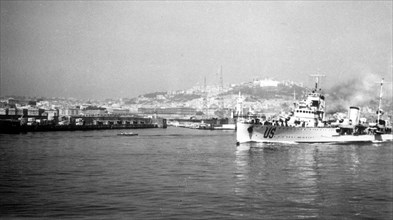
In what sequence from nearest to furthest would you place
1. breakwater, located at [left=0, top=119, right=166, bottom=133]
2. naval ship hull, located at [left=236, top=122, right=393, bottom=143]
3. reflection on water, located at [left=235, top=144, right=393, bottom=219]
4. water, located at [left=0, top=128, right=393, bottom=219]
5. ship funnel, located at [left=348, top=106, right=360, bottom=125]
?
water, located at [left=0, top=128, right=393, bottom=219], reflection on water, located at [left=235, top=144, right=393, bottom=219], naval ship hull, located at [left=236, top=122, right=393, bottom=143], ship funnel, located at [left=348, top=106, right=360, bottom=125], breakwater, located at [left=0, top=119, right=166, bottom=133]

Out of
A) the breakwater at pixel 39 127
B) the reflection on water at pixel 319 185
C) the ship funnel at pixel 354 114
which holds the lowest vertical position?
the reflection on water at pixel 319 185

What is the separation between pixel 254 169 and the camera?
30.1 metres

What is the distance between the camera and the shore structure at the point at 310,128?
55231 millimetres

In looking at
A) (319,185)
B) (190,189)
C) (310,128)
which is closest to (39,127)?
(310,128)

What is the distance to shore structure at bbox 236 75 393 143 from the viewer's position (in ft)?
181

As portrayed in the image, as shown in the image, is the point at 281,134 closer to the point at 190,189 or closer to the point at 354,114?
the point at 354,114

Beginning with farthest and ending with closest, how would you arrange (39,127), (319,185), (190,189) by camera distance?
1. (39,127)
2. (319,185)
3. (190,189)

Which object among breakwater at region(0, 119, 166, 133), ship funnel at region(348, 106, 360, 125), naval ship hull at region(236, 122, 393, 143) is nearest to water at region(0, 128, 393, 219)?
naval ship hull at region(236, 122, 393, 143)

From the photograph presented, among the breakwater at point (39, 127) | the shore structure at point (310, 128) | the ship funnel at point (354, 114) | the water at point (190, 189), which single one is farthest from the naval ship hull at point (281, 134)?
the breakwater at point (39, 127)

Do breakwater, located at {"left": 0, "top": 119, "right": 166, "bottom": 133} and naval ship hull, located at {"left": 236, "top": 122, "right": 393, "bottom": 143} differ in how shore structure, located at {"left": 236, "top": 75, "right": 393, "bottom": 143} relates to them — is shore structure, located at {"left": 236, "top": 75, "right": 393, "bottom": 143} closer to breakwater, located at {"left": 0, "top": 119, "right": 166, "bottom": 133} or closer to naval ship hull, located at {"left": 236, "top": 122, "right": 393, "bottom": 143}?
naval ship hull, located at {"left": 236, "top": 122, "right": 393, "bottom": 143}

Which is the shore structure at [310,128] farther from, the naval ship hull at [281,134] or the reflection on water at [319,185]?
the reflection on water at [319,185]

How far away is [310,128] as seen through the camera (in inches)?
2249

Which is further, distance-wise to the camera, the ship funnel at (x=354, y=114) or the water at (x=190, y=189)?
the ship funnel at (x=354, y=114)

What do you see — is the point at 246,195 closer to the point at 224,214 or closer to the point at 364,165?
the point at 224,214
